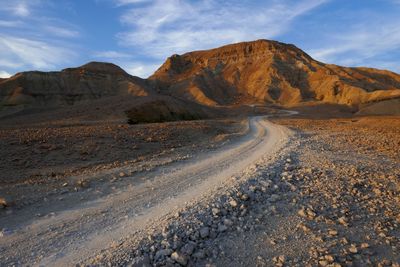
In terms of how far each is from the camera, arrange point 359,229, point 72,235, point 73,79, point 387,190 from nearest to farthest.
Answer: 1. point 72,235
2. point 359,229
3. point 387,190
4. point 73,79

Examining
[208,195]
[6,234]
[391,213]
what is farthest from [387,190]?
[6,234]

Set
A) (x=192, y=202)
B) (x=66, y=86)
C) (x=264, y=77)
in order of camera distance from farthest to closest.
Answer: (x=264, y=77) → (x=66, y=86) → (x=192, y=202)

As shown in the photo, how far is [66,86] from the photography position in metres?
88.2

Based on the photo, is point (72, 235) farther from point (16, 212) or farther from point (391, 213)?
point (391, 213)

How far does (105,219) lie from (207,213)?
2.14 meters

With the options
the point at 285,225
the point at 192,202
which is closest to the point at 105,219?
the point at 192,202

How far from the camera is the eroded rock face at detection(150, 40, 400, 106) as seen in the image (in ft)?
359

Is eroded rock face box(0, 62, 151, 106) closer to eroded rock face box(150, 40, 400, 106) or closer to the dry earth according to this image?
eroded rock face box(150, 40, 400, 106)

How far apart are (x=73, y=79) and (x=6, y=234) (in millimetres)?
91328

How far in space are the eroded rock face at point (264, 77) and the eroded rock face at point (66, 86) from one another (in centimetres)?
2812

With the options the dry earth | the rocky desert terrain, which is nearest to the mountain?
the rocky desert terrain

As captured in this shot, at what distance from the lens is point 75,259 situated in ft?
18.6

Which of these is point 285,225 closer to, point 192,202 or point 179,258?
point 192,202

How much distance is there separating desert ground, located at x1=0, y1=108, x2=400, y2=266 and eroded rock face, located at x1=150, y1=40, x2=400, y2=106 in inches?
3472
